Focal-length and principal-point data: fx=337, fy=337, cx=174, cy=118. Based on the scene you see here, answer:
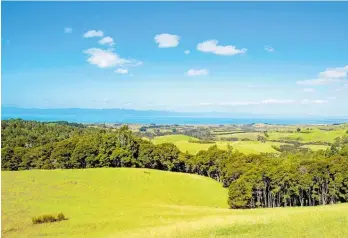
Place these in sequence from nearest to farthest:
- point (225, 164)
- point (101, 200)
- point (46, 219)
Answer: point (46, 219)
point (101, 200)
point (225, 164)

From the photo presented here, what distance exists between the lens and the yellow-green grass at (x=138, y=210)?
1995cm

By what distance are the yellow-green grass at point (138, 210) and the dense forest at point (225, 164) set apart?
779 centimetres

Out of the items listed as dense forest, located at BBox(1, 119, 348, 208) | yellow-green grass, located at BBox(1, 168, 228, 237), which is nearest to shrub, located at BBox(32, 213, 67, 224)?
yellow-green grass, located at BBox(1, 168, 228, 237)

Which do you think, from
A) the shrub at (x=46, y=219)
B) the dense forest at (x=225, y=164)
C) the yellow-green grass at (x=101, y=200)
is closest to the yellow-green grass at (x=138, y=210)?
the yellow-green grass at (x=101, y=200)

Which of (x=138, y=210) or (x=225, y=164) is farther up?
(x=138, y=210)

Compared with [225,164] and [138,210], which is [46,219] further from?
[225,164]

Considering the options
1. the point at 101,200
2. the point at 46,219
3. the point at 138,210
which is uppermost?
the point at 46,219

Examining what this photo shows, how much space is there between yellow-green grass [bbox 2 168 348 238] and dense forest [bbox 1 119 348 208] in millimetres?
7786

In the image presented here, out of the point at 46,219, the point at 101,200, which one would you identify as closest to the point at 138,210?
the point at 46,219

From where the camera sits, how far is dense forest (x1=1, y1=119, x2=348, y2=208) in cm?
6969

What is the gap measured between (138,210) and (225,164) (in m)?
57.6

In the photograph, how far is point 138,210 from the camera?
124ft

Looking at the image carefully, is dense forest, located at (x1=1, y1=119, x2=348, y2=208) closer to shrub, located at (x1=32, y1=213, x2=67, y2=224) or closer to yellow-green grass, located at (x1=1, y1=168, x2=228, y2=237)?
yellow-green grass, located at (x1=1, y1=168, x2=228, y2=237)

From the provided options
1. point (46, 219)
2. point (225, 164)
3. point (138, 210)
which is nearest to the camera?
point (46, 219)
